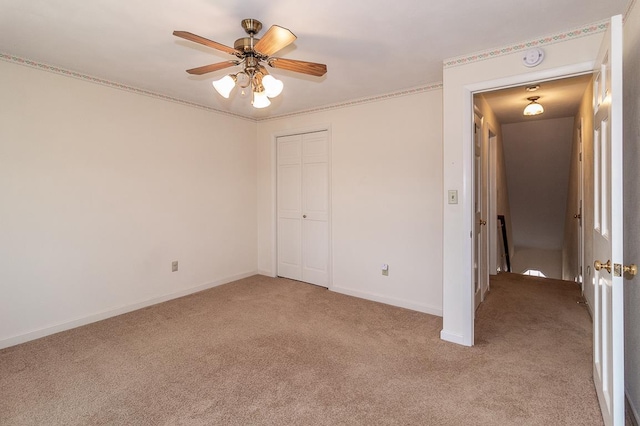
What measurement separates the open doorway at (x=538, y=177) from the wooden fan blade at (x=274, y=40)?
103 inches

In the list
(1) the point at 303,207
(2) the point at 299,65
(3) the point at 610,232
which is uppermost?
(2) the point at 299,65

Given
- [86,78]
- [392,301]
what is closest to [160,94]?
[86,78]

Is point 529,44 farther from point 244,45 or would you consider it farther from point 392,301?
point 392,301

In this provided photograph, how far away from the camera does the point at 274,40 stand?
1.82 meters

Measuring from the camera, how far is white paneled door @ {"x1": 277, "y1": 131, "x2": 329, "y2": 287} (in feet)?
14.4

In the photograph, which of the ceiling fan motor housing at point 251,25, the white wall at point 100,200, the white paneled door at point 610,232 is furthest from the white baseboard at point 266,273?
the white paneled door at point 610,232

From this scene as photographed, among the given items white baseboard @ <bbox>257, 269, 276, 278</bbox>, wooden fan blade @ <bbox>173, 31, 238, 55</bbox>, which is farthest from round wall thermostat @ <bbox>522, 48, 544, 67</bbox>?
white baseboard @ <bbox>257, 269, 276, 278</bbox>

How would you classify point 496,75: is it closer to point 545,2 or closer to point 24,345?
point 545,2

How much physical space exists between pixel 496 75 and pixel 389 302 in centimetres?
247

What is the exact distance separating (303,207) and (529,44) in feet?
9.92

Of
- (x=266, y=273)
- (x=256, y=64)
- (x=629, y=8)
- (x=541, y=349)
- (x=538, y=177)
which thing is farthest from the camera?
(x=538, y=177)

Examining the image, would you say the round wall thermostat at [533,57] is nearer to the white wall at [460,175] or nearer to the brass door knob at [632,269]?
the white wall at [460,175]

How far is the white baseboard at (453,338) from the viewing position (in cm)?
274

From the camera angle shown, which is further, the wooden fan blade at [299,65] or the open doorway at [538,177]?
the open doorway at [538,177]
